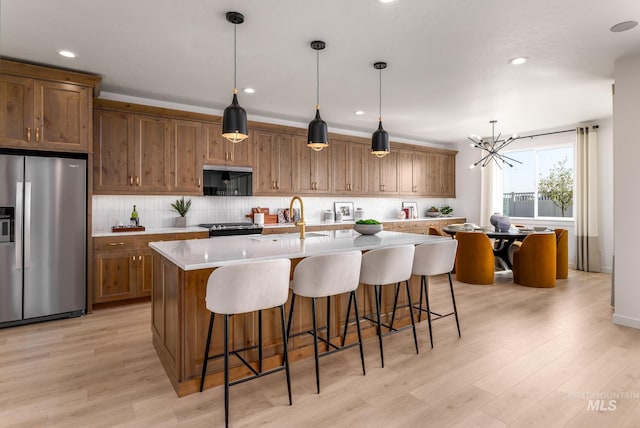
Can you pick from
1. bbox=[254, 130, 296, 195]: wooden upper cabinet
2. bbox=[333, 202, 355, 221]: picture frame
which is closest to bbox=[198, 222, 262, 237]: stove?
bbox=[254, 130, 296, 195]: wooden upper cabinet

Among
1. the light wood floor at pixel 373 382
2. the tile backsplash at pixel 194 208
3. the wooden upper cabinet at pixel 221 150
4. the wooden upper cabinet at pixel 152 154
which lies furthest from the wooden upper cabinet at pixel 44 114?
the light wood floor at pixel 373 382

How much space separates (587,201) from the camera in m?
6.11

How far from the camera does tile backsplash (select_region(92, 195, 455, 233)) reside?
4664 mm

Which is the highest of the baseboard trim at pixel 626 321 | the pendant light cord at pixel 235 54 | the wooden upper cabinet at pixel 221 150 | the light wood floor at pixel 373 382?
the pendant light cord at pixel 235 54

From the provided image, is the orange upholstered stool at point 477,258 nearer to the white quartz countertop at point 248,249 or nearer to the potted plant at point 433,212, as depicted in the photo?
the white quartz countertop at point 248,249

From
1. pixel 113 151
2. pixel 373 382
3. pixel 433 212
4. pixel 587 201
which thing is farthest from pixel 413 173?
pixel 373 382

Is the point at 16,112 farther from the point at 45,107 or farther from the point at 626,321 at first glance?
the point at 626,321

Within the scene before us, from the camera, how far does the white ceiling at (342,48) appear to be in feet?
8.57

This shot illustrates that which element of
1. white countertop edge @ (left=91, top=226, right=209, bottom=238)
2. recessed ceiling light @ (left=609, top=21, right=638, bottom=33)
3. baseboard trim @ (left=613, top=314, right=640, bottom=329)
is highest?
recessed ceiling light @ (left=609, top=21, right=638, bottom=33)

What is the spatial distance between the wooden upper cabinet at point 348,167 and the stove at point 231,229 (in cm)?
185

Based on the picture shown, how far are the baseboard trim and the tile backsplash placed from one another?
4366mm

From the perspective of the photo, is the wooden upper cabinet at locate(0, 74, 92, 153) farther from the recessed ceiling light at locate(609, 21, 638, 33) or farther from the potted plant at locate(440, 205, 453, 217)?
the potted plant at locate(440, 205, 453, 217)

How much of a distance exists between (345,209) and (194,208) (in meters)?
2.95

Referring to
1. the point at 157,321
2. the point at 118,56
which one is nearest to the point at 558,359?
the point at 157,321
